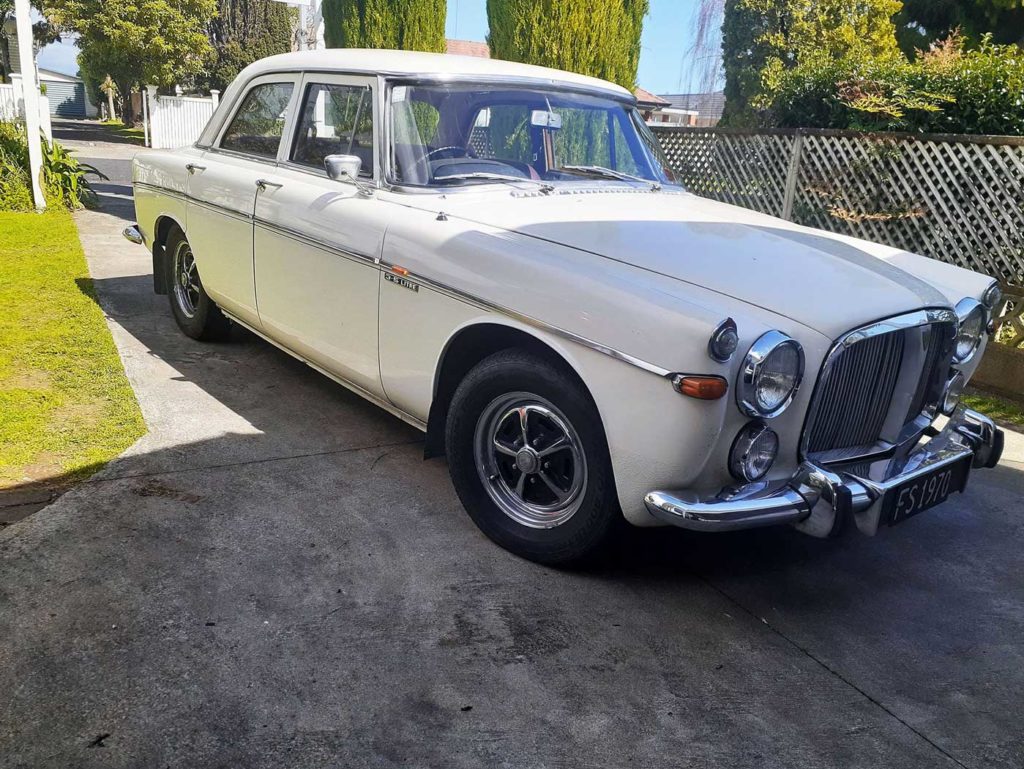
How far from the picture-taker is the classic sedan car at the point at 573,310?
108 inches

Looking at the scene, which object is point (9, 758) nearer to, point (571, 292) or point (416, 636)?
point (416, 636)

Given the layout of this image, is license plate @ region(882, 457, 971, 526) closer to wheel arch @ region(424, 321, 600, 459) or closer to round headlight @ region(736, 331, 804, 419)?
round headlight @ region(736, 331, 804, 419)

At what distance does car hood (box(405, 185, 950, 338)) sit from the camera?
289cm

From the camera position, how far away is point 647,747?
241 centimetres

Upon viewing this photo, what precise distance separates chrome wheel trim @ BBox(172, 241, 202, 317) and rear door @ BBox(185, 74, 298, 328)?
13.4 inches

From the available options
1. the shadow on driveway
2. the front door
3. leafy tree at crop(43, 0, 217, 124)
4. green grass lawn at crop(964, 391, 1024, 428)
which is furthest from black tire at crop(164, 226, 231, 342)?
leafy tree at crop(43, 0, 217, 124)

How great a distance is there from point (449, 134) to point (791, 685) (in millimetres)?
2745

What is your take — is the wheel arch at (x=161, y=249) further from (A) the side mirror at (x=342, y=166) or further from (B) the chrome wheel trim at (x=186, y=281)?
(A) the side mirror at (x=342, y=166)

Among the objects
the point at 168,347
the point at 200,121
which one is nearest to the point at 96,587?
the point at 168,347

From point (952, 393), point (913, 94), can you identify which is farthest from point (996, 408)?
point (913, 94)

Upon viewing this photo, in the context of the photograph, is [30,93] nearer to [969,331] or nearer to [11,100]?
[969,331]

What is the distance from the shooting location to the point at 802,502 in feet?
9.07

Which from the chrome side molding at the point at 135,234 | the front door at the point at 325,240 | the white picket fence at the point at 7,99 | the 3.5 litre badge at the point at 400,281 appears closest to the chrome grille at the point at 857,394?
the 3.5 litre badge at the point at 400,281

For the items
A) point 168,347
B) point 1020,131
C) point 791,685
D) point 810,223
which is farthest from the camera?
point 810,223
